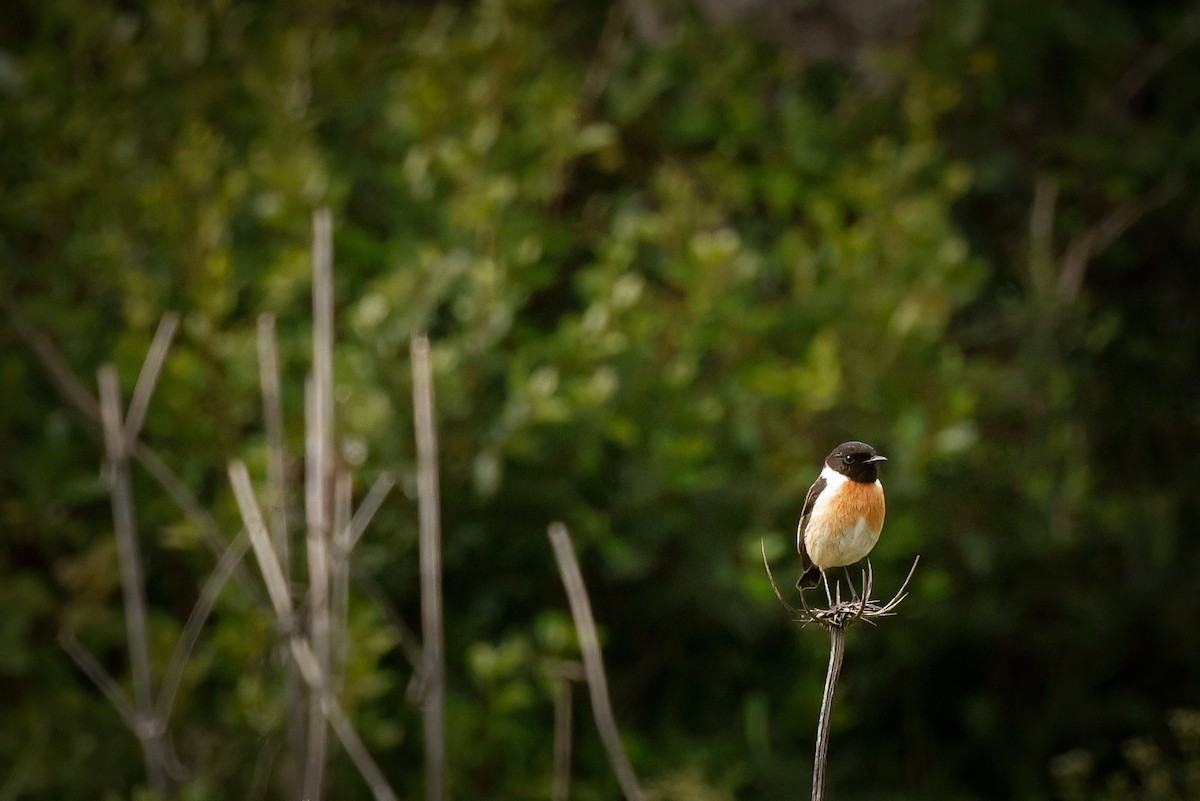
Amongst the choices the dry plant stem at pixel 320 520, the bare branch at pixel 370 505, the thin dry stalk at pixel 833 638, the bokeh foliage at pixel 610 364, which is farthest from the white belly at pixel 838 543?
the bokeh foliage at pixel 610 364

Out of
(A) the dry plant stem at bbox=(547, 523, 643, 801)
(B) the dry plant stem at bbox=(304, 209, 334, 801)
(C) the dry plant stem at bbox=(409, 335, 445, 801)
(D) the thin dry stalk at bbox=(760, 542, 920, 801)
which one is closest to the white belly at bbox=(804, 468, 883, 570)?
(D) the thin dry stalk at bbox=(760, 542, 920, 801)

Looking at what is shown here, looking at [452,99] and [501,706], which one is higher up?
[452,99]

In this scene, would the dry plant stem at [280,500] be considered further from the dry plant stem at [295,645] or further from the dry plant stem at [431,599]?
the dry plant stem at [431,599]

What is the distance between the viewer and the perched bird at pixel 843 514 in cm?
167

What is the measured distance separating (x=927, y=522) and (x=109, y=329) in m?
2.05

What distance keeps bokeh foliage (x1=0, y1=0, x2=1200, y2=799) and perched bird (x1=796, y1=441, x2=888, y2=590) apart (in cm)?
108

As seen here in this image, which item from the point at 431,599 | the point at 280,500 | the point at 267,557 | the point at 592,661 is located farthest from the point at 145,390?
the point at 592,661

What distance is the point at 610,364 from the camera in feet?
10.1

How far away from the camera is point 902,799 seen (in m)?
3.53

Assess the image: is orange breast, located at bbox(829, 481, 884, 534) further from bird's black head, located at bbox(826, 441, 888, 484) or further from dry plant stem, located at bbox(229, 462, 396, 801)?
dry plant stem, located at bbox(229, 462, 396, 801)

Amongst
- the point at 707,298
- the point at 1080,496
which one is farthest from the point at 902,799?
the point at 707,298

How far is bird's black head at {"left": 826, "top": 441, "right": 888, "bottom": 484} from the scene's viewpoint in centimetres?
148

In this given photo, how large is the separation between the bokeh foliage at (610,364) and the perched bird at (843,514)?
1083mm

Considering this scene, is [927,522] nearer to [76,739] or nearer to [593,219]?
[593,219]
